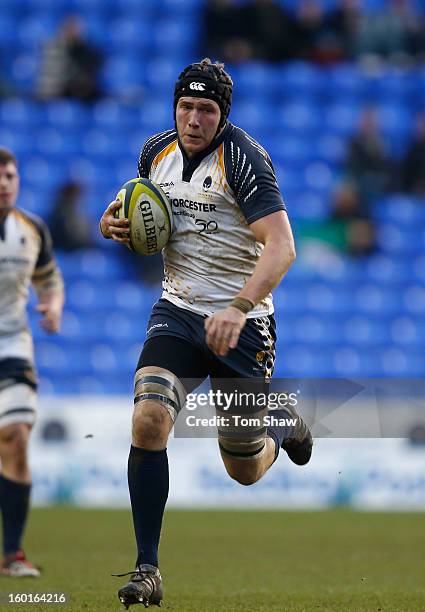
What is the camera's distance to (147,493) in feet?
17.7

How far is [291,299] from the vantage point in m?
15.8

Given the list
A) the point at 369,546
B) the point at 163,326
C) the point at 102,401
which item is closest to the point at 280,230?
the point at 163,326

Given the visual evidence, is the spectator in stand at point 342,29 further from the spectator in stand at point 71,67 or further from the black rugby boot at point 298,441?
the black rugby boot at point 298,441

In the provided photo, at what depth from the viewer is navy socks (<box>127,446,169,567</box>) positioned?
538cm

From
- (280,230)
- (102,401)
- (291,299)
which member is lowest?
(280,230)

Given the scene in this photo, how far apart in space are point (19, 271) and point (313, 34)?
11.3 metres

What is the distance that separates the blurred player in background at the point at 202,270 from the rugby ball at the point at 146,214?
5 centimetres

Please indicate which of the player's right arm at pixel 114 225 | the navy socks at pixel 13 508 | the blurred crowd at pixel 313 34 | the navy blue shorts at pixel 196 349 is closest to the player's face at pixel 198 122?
the player's right arm at pixel 114 225

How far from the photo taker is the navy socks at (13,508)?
24.1 ft

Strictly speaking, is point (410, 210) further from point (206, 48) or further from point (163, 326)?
point (163, 326)

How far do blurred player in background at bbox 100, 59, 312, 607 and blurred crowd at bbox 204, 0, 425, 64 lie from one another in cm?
1211

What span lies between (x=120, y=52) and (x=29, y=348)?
11.8 m

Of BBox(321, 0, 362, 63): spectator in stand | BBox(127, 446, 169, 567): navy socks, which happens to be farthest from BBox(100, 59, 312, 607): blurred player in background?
BBox(321, 0, 362, 63): spectator in stand

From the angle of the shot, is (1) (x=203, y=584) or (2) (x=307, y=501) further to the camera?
(2) (x=307, y=501)
